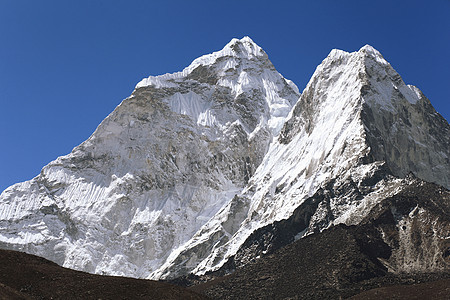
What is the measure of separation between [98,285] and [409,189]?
75.5 m

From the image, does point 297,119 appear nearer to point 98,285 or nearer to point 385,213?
point 385,213

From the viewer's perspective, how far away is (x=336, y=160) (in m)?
152

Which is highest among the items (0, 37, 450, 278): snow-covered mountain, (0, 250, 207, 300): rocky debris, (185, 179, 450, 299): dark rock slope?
(0, 37, 450, 278): snow-covered mountain

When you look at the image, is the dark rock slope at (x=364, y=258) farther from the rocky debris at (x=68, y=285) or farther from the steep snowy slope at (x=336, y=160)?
the rocky debris at (x=68, y=285)

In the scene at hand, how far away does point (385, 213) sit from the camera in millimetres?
127000

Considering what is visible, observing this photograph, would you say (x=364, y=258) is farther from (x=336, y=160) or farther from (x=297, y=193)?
(x=297, y=193)

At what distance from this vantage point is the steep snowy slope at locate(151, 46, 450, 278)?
14075 centimetres

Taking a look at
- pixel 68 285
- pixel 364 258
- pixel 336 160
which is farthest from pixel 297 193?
pixel 68 285

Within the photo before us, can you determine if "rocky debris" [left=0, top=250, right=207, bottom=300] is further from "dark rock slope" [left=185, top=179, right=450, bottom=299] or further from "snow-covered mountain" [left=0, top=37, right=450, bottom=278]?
"snow-covered mountain" [left=0, top=37, right=450, bottom=278]

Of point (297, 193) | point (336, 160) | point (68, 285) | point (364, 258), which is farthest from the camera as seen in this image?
point (297, 193)

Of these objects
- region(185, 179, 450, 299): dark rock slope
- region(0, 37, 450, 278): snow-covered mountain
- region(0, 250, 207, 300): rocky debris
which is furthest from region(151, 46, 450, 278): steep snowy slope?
region(0, 250, 207, 300): rocky debris

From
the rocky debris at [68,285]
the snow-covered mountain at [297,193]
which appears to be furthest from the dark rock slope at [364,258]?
the rocky debris at [68,285]

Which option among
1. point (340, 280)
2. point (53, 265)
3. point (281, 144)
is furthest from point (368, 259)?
point (281, 144)

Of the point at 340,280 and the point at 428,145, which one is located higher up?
the point at 428,145
